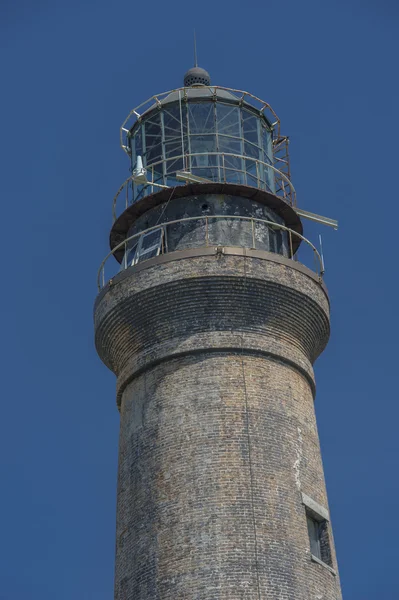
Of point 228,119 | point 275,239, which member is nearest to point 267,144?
point 228,119

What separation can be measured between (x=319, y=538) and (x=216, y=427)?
352cm

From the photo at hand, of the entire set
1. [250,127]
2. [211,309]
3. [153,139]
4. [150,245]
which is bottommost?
[211,309]

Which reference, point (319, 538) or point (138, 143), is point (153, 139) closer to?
point (138, 143)

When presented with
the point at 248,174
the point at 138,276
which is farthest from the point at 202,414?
the point at 248,174

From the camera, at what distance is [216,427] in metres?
28.6

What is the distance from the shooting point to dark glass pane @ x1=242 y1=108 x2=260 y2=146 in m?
34.0

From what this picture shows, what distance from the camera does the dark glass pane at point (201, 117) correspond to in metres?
33.5

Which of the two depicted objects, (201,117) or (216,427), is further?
(201,117)

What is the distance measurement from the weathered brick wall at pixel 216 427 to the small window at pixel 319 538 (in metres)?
0.48

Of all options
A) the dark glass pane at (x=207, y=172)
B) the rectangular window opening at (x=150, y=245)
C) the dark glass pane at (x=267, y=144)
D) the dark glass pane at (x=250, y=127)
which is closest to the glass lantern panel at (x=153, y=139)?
the dark glass pane at (x=207, y=172)

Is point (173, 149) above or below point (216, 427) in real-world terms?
above

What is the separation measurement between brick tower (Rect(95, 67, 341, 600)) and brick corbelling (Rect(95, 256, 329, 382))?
0.03 m

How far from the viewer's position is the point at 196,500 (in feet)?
91.0

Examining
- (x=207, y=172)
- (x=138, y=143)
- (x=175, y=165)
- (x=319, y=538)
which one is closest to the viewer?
(x=319, y=538)
